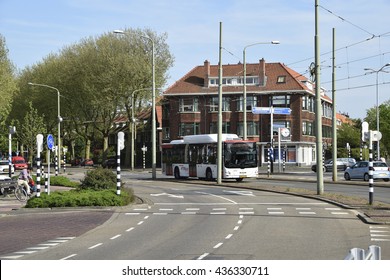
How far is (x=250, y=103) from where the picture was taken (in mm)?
77188

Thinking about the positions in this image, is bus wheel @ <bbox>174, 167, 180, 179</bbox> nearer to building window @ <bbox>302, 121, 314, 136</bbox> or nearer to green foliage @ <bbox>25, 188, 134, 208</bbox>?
green foliage @ <bbox>25, 188, 134, 208</bbox>

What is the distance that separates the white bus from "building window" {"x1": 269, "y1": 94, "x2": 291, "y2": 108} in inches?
1265

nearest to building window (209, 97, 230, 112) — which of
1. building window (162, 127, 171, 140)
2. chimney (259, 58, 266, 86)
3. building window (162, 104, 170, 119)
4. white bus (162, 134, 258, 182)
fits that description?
chimney (259, 58, 266, 86)

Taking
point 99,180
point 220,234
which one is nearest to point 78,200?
point 99,180

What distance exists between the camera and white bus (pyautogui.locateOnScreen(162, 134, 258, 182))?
39.0m

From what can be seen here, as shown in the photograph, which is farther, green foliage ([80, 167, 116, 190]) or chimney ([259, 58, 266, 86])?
chimney ([259, 58, 266, 86])

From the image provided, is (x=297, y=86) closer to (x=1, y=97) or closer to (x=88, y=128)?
(x=88, y=128)

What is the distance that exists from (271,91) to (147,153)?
75.9 feet

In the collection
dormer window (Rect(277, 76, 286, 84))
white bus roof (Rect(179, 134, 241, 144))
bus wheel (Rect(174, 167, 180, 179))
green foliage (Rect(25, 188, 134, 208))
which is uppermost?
dormer window (Rect(277, 76, 286, 84))

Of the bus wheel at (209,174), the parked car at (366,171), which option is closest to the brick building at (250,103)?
the parked car at (366,171)

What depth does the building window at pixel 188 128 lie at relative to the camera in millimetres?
78625

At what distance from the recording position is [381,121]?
9288cm

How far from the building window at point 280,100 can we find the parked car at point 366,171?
103ft

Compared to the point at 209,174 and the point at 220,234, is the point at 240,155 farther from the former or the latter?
the point at 220,234
